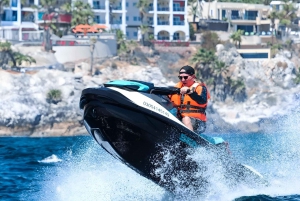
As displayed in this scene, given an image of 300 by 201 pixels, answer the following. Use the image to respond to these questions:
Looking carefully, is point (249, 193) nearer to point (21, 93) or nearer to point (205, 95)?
point (205, 95)

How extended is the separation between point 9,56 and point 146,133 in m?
45.4

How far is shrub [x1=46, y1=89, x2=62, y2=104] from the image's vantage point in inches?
2046

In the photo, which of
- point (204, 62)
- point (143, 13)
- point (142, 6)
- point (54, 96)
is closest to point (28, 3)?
point (142, 6)

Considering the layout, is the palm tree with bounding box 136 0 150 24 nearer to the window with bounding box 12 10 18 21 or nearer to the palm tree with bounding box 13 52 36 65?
the window with bounding box 12 10 18 21

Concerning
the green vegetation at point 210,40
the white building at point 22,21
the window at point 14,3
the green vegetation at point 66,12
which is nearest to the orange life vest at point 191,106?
the white building at point 22,21

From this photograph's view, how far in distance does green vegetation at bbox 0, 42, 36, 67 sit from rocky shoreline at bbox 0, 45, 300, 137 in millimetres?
1950

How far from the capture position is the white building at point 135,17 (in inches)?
2633

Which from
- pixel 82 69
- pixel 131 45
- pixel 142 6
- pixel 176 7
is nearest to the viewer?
pixel 82 69

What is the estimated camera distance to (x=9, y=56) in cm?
5591

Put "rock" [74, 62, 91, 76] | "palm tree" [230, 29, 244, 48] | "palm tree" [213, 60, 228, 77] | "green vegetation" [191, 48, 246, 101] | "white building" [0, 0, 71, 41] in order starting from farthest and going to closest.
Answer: "palm tree" [230, 29, 244, 48]
"palm tree" [213, 60, 228, 77]
"green vegetation" [191, 48, 246, 101]
"white building" [0, 0, 71, 41]
"rock" [74, 62, 91, 76]

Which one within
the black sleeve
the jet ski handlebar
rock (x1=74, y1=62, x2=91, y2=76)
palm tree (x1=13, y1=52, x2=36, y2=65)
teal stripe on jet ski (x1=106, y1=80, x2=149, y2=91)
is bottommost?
rock (x1=74, y1=62, x2=91, y2=76)

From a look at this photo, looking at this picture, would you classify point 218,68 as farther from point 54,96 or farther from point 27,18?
point 27,18

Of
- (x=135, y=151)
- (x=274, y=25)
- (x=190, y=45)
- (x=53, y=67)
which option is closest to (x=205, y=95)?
(x=135, y=151)

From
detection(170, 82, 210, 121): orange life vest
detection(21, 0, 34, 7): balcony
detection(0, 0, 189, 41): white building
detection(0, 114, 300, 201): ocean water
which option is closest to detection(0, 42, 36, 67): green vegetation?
detection(0, 0, 189, 41): white building
